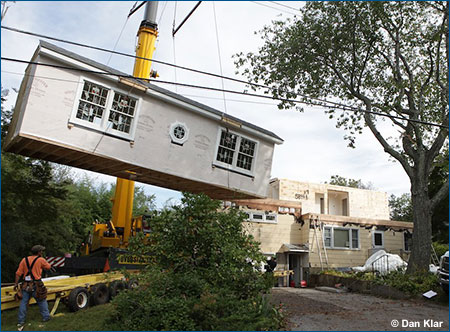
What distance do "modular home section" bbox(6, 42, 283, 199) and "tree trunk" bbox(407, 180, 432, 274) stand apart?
5.93 m

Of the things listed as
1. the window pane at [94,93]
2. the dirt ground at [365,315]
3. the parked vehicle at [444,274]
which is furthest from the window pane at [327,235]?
the window pane at [94,93]

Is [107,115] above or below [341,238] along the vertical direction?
above

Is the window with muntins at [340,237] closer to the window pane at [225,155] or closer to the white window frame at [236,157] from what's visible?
the white window frame at [236,157]

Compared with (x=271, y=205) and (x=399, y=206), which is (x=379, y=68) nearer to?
(x=271, y=205)

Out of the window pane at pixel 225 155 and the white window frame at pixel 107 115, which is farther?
the window pane at pixel 225 155

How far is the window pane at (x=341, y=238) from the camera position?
74.8 ft

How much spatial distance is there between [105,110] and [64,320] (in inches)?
247

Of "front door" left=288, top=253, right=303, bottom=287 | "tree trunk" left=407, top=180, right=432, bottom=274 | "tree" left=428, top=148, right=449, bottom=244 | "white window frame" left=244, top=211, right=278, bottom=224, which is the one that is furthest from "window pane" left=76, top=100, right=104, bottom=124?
"tree" left=428, top=148, right=449, bottom=244

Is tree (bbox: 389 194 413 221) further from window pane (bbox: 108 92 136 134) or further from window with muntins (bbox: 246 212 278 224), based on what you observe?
window pane (bbox: 108 92 136 134)

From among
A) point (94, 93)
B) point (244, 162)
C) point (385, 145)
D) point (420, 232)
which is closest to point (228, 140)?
point (244, 162)

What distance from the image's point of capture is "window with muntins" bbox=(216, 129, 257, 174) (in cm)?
1416

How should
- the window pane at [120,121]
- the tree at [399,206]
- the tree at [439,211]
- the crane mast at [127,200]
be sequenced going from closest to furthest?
the window pane at [120,121], the crane mast at [127,200], the tree at [439,211], the tree at [399,206]

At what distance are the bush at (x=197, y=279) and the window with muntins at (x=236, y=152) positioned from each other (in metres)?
4.62

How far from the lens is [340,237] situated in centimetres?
2300
